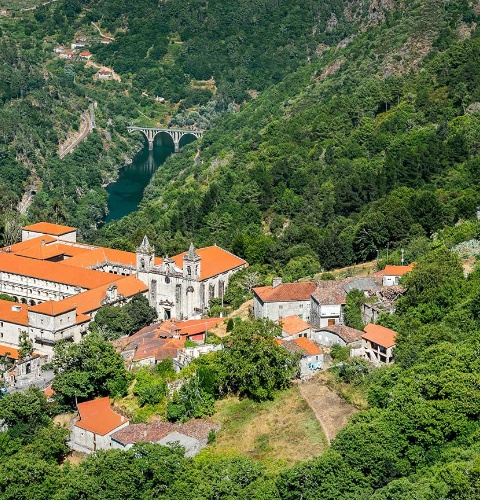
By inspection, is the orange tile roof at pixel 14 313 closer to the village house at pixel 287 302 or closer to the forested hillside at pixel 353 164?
the forested hillside at pixel 353 164

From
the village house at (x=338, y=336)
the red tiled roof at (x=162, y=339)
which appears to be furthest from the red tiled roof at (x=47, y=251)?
the village house at (x=338, y=336)

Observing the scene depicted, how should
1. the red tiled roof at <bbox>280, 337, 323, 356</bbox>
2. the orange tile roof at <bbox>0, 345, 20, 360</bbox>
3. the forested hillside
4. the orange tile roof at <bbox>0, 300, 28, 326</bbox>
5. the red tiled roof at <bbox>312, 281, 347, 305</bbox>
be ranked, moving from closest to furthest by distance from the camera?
the red tiled roof at <bbox>280, 337, 323, 356</bbox>
the red tiled roof at <bbox>312, 281, 347, 305</bbox>
the orange tile roof at <bbox>0, 345, 20, 360</bbox>
the orange tile roof at <bbox>0, 300, 28, 326</bbox>
the forested hillside

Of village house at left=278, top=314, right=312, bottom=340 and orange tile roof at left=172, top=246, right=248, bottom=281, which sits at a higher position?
orange tile roof at left=172, top=246, right=248, bottom=281

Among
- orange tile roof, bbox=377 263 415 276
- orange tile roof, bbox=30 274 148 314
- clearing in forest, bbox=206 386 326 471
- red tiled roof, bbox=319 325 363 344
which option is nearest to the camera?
clearing in forest, bbox=206 386 326 471

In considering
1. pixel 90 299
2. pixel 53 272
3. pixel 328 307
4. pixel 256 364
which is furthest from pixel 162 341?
pixel 53 272

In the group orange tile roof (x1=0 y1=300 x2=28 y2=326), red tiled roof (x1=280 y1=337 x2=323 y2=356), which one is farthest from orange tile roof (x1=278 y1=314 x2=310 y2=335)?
orange tile roof (x1=0 y1=300 x2=28 y2=326)

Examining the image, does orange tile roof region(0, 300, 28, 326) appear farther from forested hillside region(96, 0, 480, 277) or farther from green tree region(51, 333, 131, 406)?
forested hillside region(96, 0, 480, 277)

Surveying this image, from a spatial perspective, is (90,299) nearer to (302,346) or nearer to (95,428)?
(95,428)
